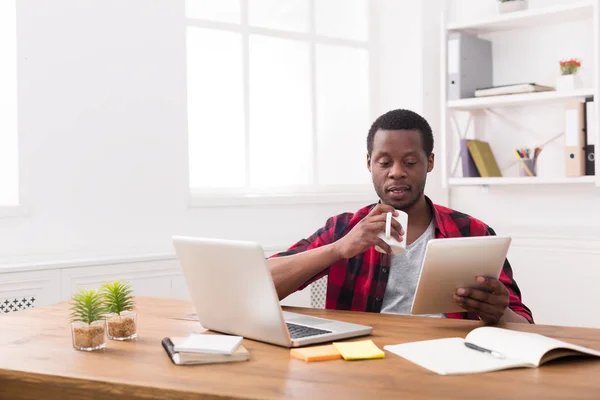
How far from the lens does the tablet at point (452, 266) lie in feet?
5.30

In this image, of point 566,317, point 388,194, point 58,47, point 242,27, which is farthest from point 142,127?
point 566,317

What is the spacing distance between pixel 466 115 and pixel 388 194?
1959 millimetres

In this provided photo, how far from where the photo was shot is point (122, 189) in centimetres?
305

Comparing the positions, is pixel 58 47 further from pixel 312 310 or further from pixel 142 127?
pixel 312 310

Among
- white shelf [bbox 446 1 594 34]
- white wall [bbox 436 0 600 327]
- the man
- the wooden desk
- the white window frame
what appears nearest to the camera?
the wooden desk

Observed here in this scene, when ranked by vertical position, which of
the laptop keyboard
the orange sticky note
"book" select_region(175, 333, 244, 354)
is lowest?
the orange sticky note

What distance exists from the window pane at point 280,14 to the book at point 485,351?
251 centimetres

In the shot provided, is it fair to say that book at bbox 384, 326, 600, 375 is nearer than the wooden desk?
No

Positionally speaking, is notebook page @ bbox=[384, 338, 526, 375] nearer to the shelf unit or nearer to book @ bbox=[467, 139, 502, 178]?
the shelf unit

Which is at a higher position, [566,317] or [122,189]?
[122,189]

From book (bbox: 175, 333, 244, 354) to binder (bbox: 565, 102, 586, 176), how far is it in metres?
2.24

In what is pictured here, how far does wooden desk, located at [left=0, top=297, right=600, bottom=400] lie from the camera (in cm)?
118

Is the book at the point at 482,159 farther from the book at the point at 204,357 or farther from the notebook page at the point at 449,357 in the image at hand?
the book at the point at 204,357

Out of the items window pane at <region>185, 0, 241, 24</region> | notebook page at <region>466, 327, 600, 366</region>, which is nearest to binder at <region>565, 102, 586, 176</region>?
window pane at <region>185, 0, 241, 24</region>
